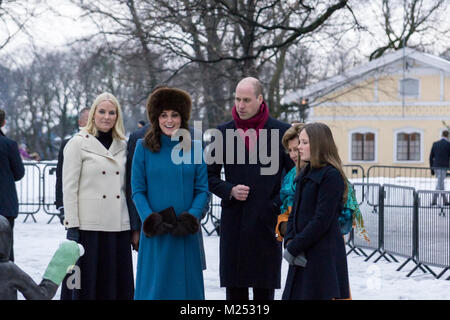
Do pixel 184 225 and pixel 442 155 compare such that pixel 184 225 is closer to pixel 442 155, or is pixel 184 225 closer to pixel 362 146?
pixel 442 155

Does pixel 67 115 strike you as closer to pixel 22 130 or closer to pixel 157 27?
pixel 22 130

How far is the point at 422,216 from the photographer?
1080cm

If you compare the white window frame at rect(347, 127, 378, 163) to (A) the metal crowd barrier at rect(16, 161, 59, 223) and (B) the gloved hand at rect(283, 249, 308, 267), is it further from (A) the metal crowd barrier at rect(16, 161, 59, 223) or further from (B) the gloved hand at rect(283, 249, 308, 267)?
(B) the gloved hand at rect(283, 249, 308, 267)

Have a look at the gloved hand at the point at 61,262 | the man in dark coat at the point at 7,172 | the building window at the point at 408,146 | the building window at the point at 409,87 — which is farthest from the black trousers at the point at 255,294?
the building window at the point at 408,146

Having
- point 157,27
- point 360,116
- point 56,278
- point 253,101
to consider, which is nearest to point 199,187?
point 253,101

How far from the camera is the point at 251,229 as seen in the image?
21.2ft

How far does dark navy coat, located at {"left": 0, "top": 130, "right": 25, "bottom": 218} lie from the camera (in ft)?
29.6

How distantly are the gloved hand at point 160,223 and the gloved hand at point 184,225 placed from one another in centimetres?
3

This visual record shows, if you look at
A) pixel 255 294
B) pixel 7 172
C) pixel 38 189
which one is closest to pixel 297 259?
pixel 255 294

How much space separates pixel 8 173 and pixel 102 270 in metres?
3.00

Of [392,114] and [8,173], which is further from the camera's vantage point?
[392,114]

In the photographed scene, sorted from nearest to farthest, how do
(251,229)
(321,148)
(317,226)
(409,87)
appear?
(317,226) < (321,148) < (251,229) < (409,87)

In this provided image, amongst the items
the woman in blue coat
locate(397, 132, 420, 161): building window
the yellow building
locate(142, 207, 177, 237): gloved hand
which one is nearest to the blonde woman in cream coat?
the woman in blue coat
